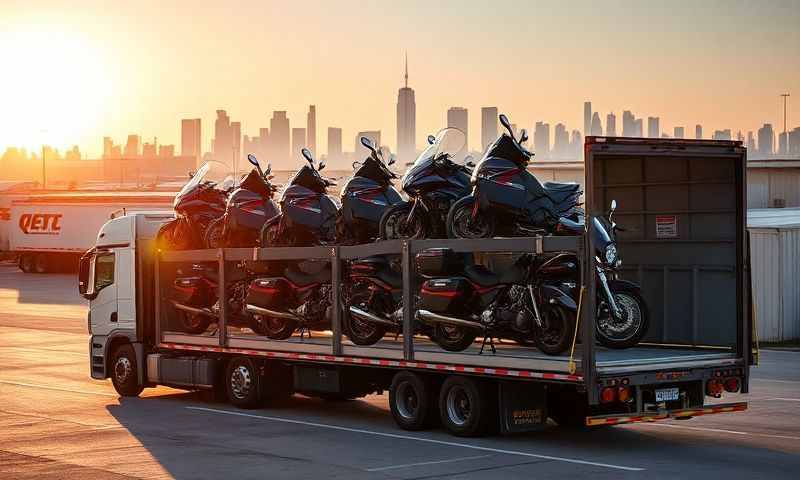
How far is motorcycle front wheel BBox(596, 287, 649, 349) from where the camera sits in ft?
49.5

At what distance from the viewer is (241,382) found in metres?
19.0

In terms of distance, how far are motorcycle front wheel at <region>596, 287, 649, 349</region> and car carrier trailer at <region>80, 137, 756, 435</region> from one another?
18cm

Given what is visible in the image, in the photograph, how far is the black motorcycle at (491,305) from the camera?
A: 14484 mm

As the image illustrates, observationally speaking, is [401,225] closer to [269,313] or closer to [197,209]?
[269,313]

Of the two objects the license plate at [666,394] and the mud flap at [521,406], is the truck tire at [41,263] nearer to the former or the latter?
the mud flap at [521,406]

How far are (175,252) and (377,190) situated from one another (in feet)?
13.7

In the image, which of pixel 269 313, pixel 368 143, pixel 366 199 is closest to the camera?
pixel 366 199

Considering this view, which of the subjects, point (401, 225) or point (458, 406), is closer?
point (458, 406)

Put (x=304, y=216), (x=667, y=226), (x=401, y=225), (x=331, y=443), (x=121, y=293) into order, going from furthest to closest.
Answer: (x=121, y=293) < (x=304, y=216) < (x=401, y=225) < (x=667, y=226) < (x=331, y=443)

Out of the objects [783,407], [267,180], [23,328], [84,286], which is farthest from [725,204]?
[23,328]

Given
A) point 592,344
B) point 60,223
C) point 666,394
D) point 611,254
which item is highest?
point 60,223

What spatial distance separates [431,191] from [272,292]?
3068mm

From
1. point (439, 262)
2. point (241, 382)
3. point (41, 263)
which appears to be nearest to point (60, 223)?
point (41, 263)

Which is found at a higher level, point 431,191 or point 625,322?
point 431,191
